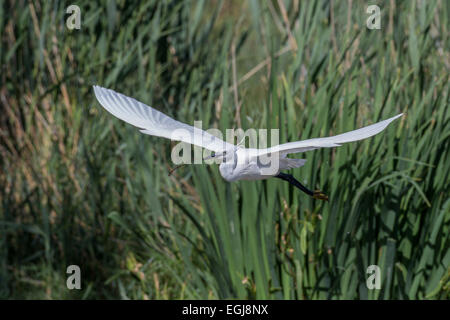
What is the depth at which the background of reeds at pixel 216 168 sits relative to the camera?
1.45m

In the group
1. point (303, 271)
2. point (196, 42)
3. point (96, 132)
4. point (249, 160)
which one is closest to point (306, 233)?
point (303, 271)

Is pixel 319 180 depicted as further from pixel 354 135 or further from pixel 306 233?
pixel 354 135

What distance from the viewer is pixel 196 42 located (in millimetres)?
2430

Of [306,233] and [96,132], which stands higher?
[96,132]

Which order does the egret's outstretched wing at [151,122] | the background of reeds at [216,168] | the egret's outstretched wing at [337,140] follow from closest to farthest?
the egret's outstretched wing at [337,140]
the egret's outstretched wing at [151,122]
the background of reeds at [216,168]

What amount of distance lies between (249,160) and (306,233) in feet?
1.98

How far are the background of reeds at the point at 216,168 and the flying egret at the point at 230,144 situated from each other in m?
0.37

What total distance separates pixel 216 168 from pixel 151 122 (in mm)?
477

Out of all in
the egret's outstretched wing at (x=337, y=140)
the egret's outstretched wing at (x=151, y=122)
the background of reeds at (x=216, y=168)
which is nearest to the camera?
the egret's outstretched wing at (x=337, y=140)

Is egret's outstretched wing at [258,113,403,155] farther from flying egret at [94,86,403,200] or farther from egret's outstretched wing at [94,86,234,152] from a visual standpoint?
egret's outstretched wing at [94,86,234,152]

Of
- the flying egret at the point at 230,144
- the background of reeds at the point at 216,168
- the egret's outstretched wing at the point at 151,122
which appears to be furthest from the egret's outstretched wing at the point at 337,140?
the background of reeds at the point at 216,168

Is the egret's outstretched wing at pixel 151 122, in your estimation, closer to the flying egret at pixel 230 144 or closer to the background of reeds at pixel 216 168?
the flying egret at pixel 230 144

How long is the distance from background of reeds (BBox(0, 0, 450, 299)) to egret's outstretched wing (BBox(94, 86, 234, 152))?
15.2 inches

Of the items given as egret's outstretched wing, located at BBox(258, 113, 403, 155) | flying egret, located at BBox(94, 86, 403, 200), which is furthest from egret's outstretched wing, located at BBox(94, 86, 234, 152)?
egret's outstretched wing, located at BBox(258, 113, 403, 155)
